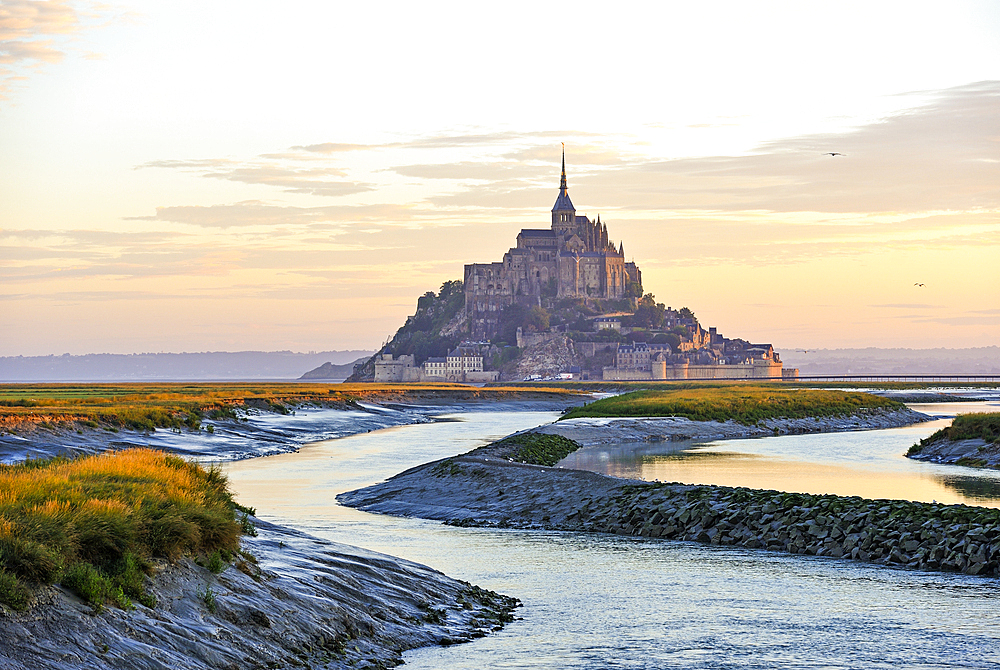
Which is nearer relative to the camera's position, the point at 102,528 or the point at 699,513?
the point at 102,528

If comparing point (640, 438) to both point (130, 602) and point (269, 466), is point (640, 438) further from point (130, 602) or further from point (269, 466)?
point (130, 602)

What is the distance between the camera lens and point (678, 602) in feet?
49.7

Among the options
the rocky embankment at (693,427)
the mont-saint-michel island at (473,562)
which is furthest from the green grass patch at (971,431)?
the rocky embankment at (693,427)

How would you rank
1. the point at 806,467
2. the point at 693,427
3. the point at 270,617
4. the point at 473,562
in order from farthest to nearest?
the point at 693,427 → the point at 806,467 → the point at 473,562 → the point at 270,617

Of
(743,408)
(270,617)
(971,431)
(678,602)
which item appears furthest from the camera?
(743,408)

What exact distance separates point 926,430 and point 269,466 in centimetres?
3721

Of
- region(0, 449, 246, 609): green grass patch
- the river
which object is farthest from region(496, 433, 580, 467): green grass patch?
region(0, 449, 246, 609): green grass patch

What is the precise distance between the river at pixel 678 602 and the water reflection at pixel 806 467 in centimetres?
963

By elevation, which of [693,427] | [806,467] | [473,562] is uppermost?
[693,427]

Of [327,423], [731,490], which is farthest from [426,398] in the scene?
[731,490]

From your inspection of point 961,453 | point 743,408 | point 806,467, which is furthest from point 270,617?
point 743,408

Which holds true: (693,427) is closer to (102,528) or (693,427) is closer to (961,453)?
(961,453)

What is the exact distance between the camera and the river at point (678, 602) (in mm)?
12289

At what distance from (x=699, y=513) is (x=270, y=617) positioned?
1166 centimetres
